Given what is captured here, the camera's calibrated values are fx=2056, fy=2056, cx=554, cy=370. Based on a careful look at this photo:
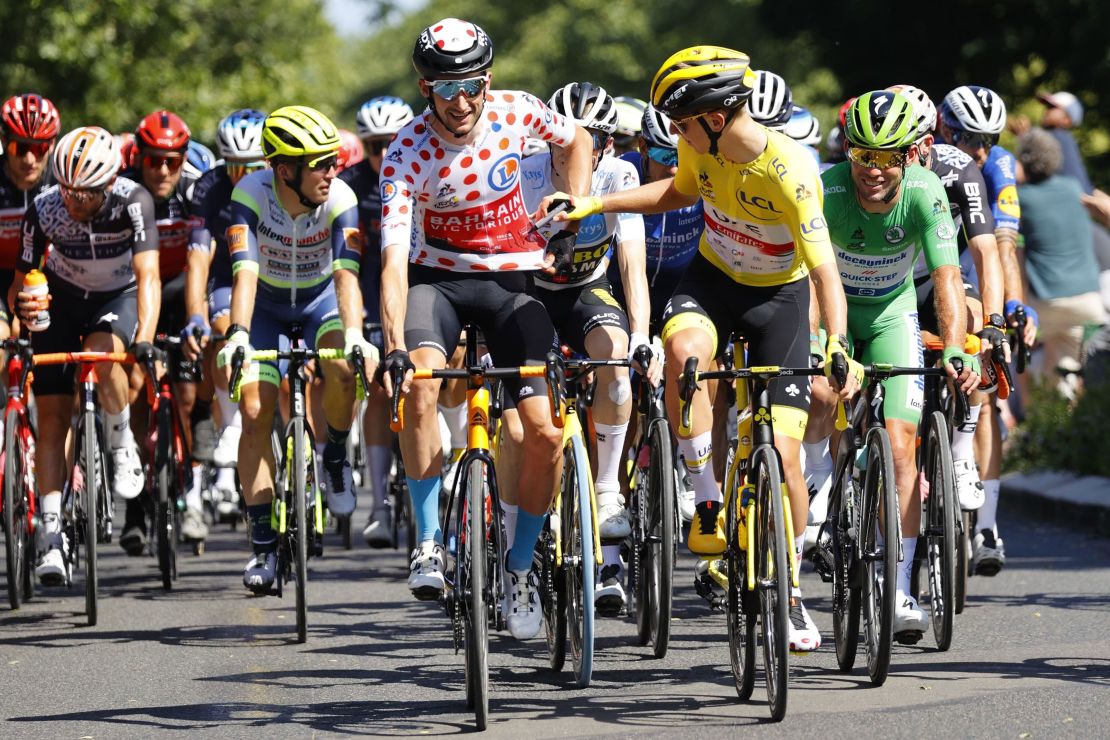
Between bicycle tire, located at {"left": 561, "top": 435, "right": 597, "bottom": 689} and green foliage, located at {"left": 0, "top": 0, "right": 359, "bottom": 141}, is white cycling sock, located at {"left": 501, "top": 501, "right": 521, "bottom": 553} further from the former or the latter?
green foliage, located at {"left": 0, "top": 0, "right": 359, "bottom": 141}

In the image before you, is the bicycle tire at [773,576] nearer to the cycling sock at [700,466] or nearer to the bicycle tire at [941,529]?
the cycling sock at [700,466]

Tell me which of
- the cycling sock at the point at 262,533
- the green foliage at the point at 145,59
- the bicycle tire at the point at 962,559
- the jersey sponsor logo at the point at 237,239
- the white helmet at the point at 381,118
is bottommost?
the bicycle tire at the point at 962,559

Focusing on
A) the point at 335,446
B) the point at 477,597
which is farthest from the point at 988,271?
the point at 335,446

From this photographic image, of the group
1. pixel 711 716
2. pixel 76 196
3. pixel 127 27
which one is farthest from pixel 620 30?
pixel 711 716

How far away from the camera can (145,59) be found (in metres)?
28.8

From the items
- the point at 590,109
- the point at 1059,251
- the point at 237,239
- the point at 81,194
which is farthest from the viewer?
the point at 1059,251

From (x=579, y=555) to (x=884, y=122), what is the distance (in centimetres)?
224

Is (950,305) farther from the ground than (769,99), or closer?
closer

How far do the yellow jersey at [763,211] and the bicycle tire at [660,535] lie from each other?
77 centimetres

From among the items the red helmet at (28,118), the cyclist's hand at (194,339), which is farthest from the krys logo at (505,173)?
the red helmet at (28,118)

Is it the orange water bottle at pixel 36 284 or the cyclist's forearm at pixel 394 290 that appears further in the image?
the orange water bottle at pixel 36 284

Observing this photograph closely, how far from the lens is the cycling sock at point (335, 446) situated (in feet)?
34.2

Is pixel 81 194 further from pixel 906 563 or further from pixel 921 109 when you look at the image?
pixel 906 563

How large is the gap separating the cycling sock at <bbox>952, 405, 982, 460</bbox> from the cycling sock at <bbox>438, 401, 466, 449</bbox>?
2560 mm
